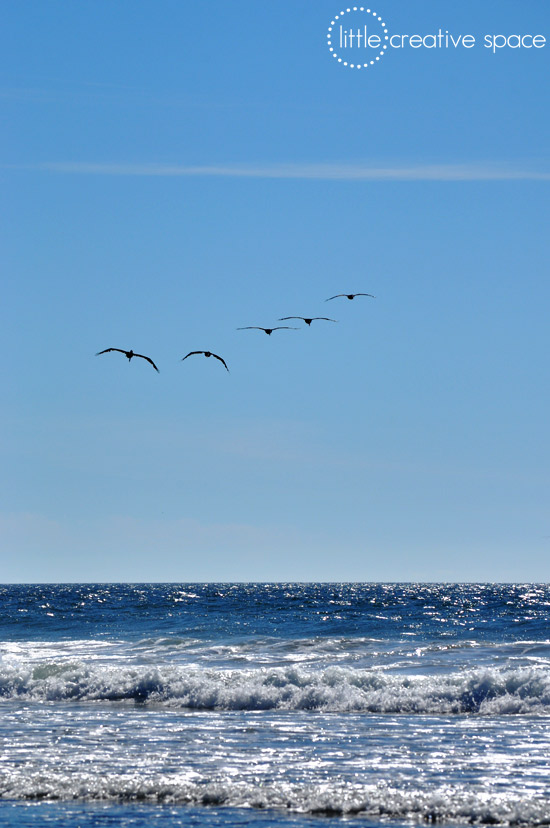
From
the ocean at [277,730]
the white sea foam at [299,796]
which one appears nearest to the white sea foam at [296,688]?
the ocean at [277,730]

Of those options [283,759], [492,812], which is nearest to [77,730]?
[283,759]

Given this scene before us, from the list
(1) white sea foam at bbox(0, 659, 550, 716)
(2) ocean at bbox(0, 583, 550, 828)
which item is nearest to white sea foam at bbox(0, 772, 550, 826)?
(2) ocean at bbox(0, 583, 550, 828)

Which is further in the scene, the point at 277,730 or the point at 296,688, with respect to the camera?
the point at 296,688

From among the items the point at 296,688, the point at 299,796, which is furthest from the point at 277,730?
the point at 299,796

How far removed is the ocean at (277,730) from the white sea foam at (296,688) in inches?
1.9

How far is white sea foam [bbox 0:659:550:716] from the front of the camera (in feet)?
70.1

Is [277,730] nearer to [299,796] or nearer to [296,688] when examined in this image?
[296,688]

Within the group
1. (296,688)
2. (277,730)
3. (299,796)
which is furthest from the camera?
(296,688)

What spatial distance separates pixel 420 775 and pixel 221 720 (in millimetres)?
6716

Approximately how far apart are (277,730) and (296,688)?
4134mm

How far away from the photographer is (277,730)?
60.7ft

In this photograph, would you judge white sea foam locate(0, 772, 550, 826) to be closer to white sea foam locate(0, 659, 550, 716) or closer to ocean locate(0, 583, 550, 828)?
ocean locate(0, 583, 550, 828)

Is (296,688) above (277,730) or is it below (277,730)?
above

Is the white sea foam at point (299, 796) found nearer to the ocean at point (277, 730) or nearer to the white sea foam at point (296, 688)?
the ocean at point (277, 730)
